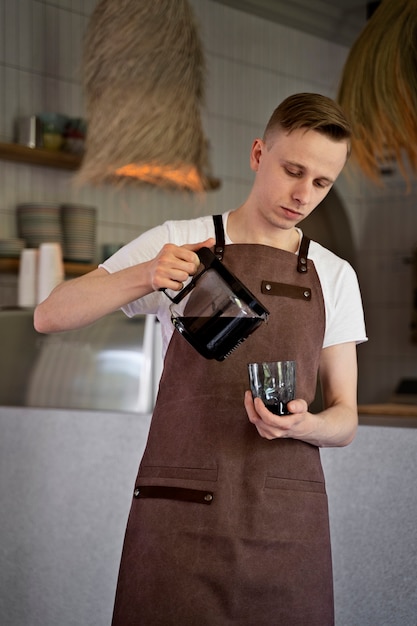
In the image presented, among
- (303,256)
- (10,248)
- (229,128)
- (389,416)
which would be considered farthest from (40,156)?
(303,256)

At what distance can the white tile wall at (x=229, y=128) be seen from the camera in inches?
152

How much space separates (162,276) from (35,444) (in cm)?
143

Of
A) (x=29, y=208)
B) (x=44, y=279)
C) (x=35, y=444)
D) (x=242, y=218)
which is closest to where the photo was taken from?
(x=242, y=218)

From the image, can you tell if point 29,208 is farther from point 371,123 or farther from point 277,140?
point 277,140

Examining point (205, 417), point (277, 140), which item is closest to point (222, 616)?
→ point (205, 417)

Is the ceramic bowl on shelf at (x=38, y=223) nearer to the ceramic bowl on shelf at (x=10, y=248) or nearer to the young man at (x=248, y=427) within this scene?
the ceramic bowl on shelf at (x=10, y=248)

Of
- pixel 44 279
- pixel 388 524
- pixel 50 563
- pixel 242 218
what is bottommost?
pixel 50 563

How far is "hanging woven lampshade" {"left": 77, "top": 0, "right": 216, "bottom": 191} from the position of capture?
3314mm

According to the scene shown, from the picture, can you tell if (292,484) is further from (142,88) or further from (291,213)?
(142,88)

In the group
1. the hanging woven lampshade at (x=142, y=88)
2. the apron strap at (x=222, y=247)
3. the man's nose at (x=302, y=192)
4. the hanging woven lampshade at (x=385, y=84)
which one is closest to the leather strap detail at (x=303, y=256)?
the apron strap at (x=222, y=247)

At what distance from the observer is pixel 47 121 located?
381 centimetres

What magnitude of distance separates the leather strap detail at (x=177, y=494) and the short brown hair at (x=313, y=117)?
56 cm

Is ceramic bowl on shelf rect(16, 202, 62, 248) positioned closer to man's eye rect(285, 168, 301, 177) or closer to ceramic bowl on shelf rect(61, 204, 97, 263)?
ceramic bowl on shelf rect(61, 204, 97, 263)

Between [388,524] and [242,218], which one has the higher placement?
[242,218]
